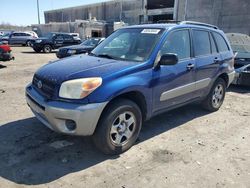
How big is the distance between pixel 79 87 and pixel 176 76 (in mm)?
1833

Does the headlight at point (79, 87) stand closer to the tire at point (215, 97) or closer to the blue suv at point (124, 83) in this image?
the blue suv at point (124, 83)

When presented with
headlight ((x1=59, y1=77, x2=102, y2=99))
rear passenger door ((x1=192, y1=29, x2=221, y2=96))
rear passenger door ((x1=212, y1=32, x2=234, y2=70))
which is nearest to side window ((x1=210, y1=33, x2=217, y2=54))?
rear passenger door ((x1=192, y1=29, x2=221, y2=96))

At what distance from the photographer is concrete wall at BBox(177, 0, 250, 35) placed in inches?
933

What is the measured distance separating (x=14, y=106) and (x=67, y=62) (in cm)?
249

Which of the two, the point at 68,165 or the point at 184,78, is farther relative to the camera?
the point at 184,78

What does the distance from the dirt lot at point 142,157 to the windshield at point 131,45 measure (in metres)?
1.42

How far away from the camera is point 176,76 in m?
4.52

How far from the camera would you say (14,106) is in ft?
19.8

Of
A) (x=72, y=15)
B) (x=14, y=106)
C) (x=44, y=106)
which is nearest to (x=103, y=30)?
(x=72, y=15)

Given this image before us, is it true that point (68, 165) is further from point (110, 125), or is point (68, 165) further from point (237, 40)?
point (237, 40)

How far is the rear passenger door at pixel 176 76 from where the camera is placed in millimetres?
4281

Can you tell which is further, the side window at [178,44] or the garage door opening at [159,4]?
the garage door opening at [159,4]

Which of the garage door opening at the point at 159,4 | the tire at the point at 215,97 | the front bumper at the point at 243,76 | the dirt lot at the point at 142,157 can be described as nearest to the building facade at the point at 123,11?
the garage door opening at the point at 159,4

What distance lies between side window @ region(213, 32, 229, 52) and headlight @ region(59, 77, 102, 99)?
342cm
